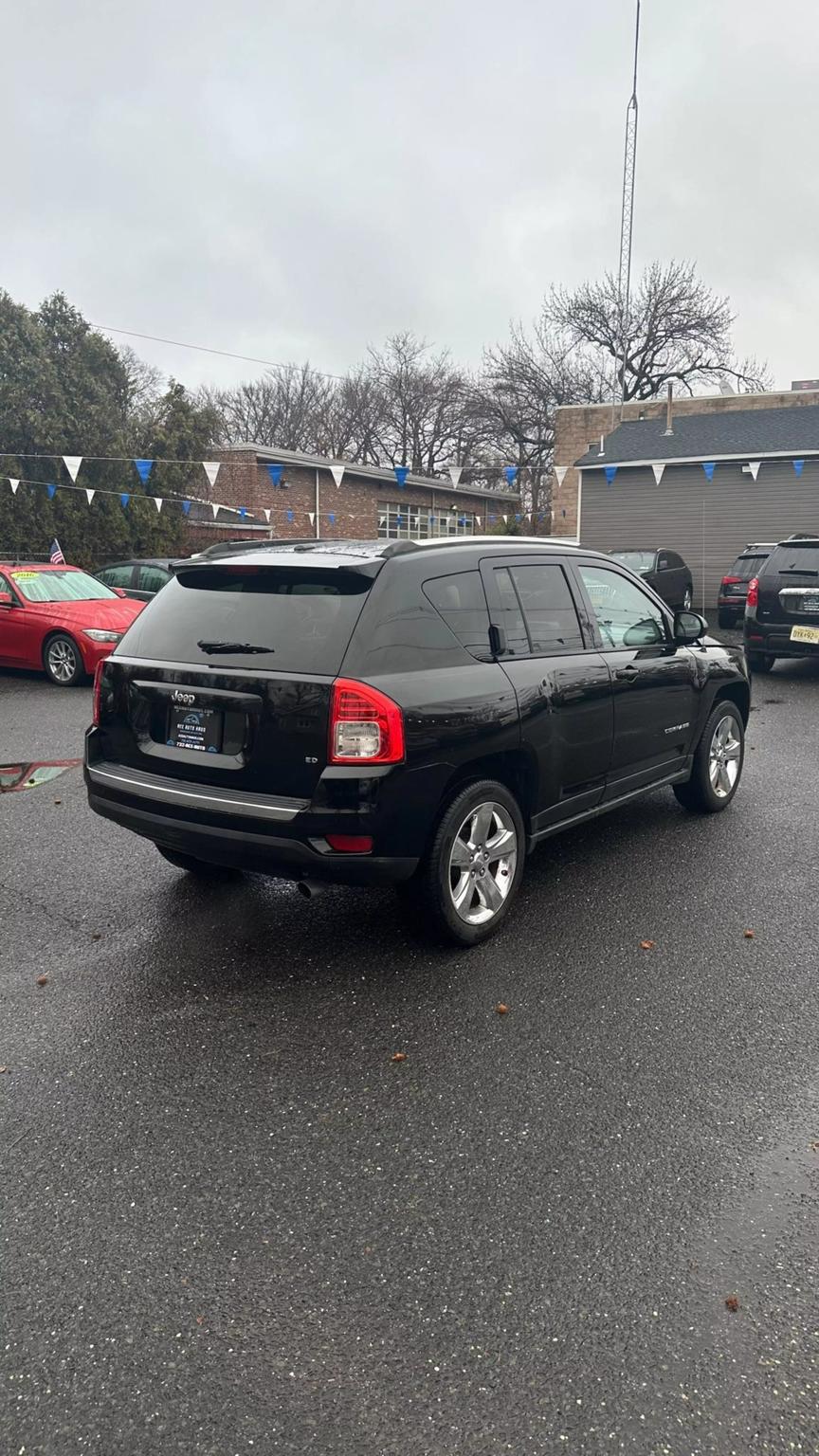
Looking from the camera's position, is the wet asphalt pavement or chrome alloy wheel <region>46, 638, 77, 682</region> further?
chrome alloy wheel <region>46, 638, 77, 682</region>

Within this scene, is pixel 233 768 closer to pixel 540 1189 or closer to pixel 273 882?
pixel 273 882

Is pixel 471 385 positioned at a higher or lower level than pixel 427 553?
higher

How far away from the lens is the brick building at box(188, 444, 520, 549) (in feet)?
89.6

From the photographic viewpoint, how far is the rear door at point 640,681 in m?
4.84

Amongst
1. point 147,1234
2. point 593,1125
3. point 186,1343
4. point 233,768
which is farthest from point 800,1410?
point 233,768

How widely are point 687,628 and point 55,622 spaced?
8.15 metres

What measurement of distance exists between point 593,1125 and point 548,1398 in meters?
0.94

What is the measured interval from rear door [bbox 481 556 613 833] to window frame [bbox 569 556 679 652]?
93 mm

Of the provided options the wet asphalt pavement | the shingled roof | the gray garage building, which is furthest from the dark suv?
the shingled roof

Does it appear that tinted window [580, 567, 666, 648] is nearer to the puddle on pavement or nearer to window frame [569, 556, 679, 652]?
window frame [569, 556, 679, 652]

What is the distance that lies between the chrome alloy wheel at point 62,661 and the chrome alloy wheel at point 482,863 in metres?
8.43

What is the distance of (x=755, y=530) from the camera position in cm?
2244

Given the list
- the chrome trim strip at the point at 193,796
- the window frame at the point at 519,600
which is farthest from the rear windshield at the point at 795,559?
the chrome trim strip at the point at 193,796

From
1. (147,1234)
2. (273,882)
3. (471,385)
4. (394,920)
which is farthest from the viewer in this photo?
(471,385)
